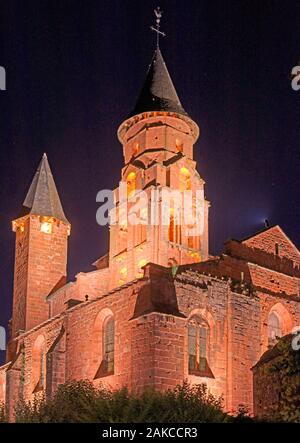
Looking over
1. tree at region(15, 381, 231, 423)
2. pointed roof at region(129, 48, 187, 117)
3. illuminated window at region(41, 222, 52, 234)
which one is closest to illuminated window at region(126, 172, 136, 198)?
pointed roof at region(129, 48, 187, 117)

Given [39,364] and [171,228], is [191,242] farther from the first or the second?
[39,364]

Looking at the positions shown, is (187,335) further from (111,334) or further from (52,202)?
(52,202)

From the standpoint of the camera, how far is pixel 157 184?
44.1 meters

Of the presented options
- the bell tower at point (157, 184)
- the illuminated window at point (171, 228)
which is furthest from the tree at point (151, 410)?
the illuminated window at point (171, 228)

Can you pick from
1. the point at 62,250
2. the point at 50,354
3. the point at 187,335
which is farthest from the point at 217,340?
the point at 62,250

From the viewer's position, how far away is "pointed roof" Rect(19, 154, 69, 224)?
4700 centimetres

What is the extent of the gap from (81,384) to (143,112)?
20.7 m

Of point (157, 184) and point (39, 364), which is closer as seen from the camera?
point (39, 364)

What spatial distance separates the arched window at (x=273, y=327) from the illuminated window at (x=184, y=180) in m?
11.7

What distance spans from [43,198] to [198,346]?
59.3ft

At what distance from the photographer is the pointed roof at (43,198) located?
47000 mm

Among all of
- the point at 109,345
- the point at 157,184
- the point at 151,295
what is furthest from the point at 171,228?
the point at 151,295

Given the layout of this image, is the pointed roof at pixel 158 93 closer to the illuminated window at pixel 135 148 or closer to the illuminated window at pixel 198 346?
the illuminated window at pixel 135 148

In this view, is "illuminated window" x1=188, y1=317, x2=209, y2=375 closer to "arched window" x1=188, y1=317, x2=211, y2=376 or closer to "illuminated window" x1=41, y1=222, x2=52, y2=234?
"arched window" x1=188, y1=317, x2=211, y2=376
